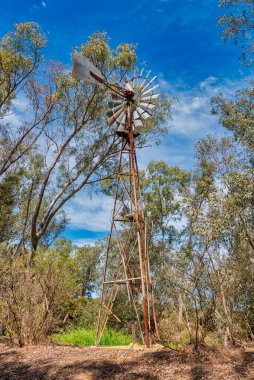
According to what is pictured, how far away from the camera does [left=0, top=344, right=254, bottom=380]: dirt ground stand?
3381 mm

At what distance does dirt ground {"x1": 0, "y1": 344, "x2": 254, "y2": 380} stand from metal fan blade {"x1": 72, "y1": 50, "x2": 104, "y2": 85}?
192 inches

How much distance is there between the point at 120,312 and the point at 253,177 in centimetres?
720

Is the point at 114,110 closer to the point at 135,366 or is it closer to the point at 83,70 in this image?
the point at 83,70

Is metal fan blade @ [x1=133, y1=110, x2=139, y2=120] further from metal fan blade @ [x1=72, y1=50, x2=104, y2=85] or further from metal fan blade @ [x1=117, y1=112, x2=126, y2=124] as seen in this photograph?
metal fan blade @ [x1=72, y1=50, x2=104, y2=85]

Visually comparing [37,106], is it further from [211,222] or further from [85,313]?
[211,222]

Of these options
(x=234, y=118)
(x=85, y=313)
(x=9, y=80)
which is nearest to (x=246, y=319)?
(x=85, y=313)

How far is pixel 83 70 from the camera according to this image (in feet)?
20.9

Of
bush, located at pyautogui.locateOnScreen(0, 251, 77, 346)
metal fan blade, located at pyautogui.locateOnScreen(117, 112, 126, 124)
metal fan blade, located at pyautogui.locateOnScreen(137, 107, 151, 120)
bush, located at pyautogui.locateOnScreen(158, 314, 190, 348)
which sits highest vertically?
metal fan blade, located at pyautogui.locateOnScreen(137, 107, 151, 120)

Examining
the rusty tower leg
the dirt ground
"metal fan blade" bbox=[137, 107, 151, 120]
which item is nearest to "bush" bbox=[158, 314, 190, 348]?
the rusty tower leg

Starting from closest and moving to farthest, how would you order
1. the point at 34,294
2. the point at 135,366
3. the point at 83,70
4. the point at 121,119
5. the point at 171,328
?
the point at 135,366 → the point at 34,294 → the point at 83,70 → the point at 121,119 → the point at 171,328

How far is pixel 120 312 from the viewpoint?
12453 millimetres

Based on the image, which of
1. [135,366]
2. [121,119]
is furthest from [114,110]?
[135,366]

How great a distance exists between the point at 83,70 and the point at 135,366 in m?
5.26

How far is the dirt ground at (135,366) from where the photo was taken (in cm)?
338
